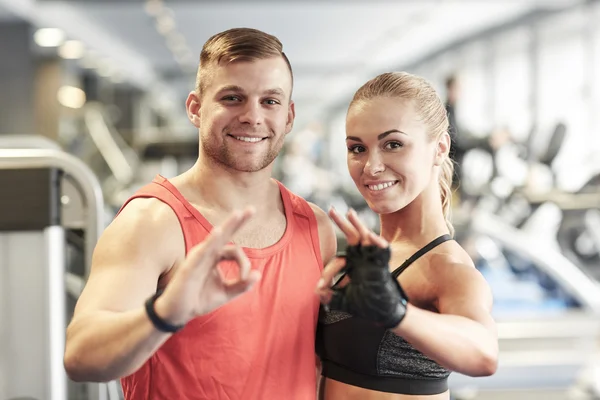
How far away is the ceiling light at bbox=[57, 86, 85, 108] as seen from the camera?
41.1 ft

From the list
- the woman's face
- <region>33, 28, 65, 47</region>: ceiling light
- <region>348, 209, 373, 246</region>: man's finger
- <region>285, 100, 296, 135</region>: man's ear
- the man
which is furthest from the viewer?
<region>33, 28, 65, 47</region>: ceiling light

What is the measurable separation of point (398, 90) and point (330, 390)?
0.64 metres

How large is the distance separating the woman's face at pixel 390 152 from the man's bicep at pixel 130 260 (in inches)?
15.7

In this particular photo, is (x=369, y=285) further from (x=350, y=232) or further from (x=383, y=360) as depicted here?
(x=383, y=360)

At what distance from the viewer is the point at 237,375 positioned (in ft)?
4.65

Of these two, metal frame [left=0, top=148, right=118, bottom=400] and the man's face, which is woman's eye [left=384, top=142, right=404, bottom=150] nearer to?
the man's face

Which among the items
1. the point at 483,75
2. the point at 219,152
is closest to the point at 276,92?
the point at 219,152

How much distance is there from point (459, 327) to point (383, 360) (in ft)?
0.83

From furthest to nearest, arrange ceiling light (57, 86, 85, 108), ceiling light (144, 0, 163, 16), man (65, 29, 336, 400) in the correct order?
1. ceiling light (57, 86, 85, 108)
2. ceiling light (144, 0, 163, 16)
3. man (65, 29, 336, 400)

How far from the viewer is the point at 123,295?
4.17 feet

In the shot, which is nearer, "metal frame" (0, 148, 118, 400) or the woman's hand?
the woman's hand

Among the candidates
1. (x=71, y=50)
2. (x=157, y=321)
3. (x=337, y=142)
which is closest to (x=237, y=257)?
(x=157, y=321)

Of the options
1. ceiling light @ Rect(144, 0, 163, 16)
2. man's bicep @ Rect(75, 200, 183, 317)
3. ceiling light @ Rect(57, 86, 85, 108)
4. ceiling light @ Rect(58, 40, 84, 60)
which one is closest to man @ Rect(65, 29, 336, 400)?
man's bicep @ Rect(75, 200, 183, 317)

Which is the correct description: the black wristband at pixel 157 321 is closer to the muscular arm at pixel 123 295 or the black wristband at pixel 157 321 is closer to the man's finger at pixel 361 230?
the muscular arm at pixel 123 295
